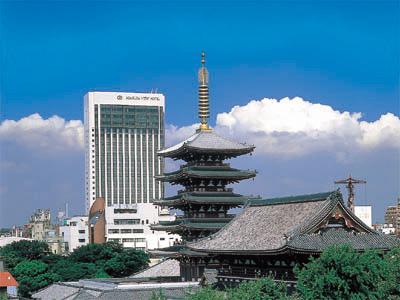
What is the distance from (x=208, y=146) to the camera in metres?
64.0

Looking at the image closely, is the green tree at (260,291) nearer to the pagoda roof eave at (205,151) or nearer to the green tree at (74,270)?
the pagoda roof eave at (205,151)

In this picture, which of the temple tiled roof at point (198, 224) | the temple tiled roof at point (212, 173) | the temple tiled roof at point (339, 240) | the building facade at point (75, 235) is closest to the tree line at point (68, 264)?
the temple tiled roof at point (198, 224)

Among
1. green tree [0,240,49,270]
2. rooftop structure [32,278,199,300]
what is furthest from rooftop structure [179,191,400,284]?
green tree [0,240,49,270]

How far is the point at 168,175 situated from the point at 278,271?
76.6 feet

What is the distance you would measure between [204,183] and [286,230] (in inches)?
774

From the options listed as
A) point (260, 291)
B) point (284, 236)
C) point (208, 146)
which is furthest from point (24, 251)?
point (260, 291)

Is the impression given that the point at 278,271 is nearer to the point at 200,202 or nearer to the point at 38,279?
the point at 200,202

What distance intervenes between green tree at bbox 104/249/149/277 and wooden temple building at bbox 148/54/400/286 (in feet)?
94.1

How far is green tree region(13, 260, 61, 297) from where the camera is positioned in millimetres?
84750

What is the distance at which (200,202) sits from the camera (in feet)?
203

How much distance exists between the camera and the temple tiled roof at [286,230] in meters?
42.5

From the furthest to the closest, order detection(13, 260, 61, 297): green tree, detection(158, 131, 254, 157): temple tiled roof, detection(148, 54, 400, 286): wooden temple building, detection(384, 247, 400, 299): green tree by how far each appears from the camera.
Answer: detection(13, 260, 61, 297): green tree
detection(158, 131, 254, 157): temple tiled roof
detection(148, 54, 400, 286): wooden temple building
detection(384, 247, 400, 299): green tree

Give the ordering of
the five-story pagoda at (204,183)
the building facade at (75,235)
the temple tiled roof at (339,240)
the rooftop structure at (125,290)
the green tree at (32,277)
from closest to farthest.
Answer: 1. the temple tiled roof at (339,240)
2. the rooftop structure at (125,290)
3. the five-story pagoda at (204,183)
4. the green tree at (32,277)
5. the building facade at (75,235)

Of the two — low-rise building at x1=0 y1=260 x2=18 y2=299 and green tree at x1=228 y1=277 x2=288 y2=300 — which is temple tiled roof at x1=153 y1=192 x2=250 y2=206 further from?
low-rise building at x1=0 y1=260 x2=18 y2=299
